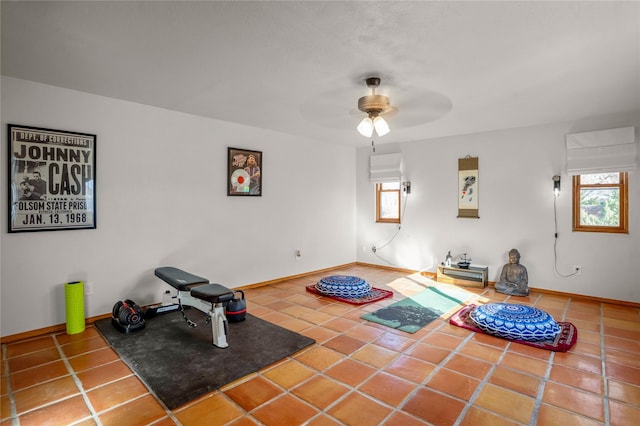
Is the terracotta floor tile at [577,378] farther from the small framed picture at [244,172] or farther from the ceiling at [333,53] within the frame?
the small framed picture at [244,172]

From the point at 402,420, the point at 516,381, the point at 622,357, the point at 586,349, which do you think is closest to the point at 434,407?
the point at 402,420

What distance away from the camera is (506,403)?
2.30m

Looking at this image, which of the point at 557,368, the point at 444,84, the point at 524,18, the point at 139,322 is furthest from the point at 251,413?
the point at 444,84

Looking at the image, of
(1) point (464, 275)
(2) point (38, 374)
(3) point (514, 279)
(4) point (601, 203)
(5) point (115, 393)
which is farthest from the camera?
(1) point (464, 275)

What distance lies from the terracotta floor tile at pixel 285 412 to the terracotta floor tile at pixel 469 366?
4.19ft

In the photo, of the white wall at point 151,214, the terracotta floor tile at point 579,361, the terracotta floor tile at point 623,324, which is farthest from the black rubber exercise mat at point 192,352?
the terracotta floor tile at point 623,324

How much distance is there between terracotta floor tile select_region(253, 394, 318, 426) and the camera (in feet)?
6.95

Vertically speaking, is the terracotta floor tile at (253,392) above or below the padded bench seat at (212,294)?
below

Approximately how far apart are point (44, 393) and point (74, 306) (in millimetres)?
1260

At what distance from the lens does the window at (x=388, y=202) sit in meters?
6.76

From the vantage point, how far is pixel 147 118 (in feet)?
13.9

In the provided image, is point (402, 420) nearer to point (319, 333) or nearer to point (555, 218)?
point (319, 333)

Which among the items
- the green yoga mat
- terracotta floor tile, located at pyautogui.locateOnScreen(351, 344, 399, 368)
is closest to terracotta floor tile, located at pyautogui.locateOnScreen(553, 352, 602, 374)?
the green yoga mat

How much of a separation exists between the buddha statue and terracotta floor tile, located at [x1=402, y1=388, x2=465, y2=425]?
10.9ft
